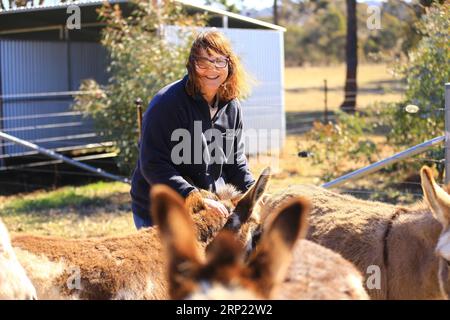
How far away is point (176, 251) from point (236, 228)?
1.68m

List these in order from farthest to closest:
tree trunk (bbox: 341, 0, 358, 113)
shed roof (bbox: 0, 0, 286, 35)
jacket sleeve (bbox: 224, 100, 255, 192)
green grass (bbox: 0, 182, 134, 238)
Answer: tree trunk (bbox: 341, 0, 358, 113) → shed roof (bbox: 0, 0, 286, 35) → green grass (bbox: 0, 182, 134, 238) → jacket sleeve (bbox: 224, 100, 255, 192)

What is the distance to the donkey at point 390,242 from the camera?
12.8 ft

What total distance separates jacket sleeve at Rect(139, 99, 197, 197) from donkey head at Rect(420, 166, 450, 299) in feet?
5.01

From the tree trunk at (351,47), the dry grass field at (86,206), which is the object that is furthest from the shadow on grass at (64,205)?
the tree trunk at (351,47)

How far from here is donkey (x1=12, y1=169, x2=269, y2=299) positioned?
3.34 m

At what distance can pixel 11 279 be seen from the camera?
2.74m

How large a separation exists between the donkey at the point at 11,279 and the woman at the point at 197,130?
5.02ft

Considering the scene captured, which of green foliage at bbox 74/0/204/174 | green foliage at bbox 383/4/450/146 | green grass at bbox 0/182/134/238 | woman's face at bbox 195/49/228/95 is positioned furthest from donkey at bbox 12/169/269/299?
green foliage at bbox 74/0/204/174

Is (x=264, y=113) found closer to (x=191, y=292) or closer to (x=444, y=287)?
(x=444, y=287)

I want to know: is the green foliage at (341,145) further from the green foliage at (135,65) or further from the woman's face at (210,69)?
the woman's face at (210,69)

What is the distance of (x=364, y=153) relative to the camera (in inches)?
480

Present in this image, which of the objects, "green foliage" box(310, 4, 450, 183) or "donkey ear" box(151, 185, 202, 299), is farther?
"green foliage" box(310, 4, 450, 183)

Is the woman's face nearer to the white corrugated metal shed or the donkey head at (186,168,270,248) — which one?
the donkey head at (186,168,270,248)
